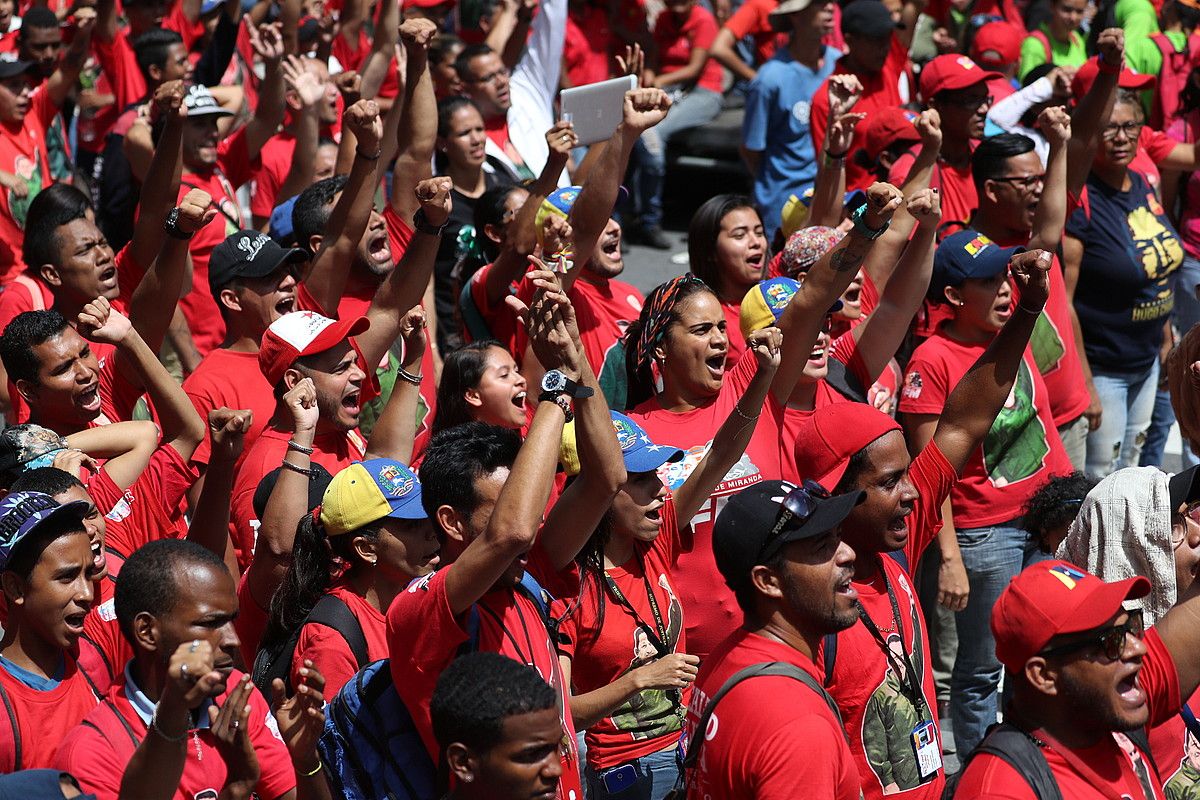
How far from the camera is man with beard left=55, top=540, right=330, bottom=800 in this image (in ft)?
9.64

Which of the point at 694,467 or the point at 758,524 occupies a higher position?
the point at 758,524

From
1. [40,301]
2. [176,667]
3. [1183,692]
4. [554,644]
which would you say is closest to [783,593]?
[554,644]

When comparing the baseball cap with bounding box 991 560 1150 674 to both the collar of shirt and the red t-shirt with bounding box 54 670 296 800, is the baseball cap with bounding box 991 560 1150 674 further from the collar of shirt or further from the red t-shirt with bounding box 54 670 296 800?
the collar of shirt

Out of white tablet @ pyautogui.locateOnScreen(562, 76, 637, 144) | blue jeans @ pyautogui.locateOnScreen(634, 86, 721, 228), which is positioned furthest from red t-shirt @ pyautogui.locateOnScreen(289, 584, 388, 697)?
blue jeans @ pyautogui.locateOnScreen(634, 86, 721, 228)

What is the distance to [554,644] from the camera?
3.45m

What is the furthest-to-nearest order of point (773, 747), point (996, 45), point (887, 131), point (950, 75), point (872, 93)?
point (996, 45), point (872, 93), point (887, 131), point (950, 75), point (773, 747)

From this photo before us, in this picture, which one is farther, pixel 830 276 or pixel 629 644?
pixel 830 276

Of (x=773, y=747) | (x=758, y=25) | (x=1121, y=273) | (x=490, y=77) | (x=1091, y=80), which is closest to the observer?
(x=773, y=747)

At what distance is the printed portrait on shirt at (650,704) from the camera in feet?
12.6

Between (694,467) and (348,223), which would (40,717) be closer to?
(694,467)

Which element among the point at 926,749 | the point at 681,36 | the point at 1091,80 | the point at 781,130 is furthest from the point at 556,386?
the point at 681,36

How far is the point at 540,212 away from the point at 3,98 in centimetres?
339

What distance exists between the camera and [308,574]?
381cm

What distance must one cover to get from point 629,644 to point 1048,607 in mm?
1218
